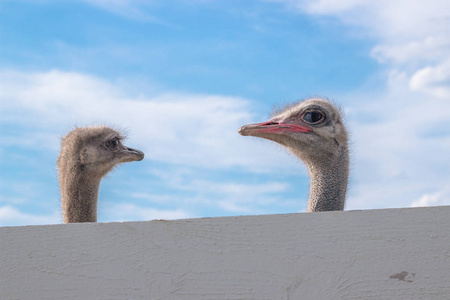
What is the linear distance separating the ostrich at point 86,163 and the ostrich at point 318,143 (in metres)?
1.40

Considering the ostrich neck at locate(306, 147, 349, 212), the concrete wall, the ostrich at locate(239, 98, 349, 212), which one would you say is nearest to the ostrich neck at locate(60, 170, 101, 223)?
the ostrich at locate(239, 98, 349, 212)

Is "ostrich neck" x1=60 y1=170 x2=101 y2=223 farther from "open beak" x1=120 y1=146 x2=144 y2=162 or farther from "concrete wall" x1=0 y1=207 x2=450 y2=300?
"concrete wall" x1=0 y1=207 x2=450 y2=300

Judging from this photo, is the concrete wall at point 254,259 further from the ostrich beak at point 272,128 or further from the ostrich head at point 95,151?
the ostrich head at point 95,151

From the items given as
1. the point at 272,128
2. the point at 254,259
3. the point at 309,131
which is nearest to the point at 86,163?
the point at 272,128

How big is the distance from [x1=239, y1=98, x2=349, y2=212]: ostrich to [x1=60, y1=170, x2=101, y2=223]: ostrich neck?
4.65ft

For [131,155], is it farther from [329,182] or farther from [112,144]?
[329,182]

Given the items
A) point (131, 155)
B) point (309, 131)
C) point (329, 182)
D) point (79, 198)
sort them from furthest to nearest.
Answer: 1. point (131, 155)
2. point (79, 198)
3. point (309, 131)
4. point (329, 182)

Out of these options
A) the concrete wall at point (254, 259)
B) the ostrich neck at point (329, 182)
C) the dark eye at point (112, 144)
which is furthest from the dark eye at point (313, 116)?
the concrete wall at point (254, 259)

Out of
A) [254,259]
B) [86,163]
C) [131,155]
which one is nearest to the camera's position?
[254,259]

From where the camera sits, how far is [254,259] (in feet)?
7.64

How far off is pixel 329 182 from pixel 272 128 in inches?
18.9

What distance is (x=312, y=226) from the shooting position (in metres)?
2.33

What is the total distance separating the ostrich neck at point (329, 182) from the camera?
400 centimetres

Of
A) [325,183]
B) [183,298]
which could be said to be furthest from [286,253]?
[325,183]
